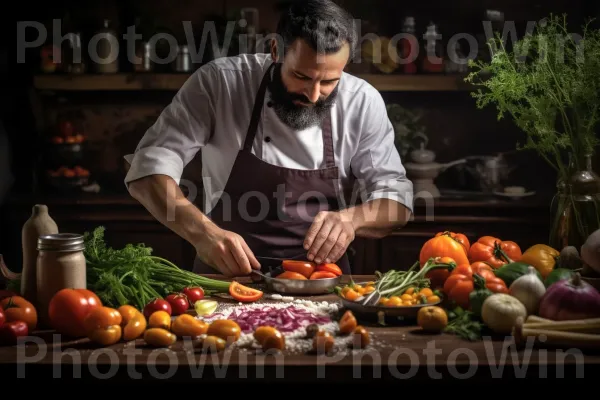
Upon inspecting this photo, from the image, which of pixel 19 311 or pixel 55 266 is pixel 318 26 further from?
pixel 19 311

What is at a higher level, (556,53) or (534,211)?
(556,53)

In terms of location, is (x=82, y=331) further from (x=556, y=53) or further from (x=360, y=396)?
(x=556, y=53)

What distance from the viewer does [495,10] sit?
4672 millimetres

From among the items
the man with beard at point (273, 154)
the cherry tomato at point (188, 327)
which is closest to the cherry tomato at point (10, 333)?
the cherry tomato at point (188, 327)

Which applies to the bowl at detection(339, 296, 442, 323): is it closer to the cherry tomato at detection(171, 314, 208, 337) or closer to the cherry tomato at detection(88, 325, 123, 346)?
the cherry tomato at detection(171, 314, 208, 337)

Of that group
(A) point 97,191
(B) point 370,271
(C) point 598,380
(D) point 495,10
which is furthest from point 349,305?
(D) point 495,10

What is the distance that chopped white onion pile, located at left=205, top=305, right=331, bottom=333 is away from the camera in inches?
79.1

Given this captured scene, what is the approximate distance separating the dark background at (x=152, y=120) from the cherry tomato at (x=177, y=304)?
A: 2.16 m

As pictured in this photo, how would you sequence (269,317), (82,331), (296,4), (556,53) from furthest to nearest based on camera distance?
(296,4) → (556,53) → (269,317) → (82,331)

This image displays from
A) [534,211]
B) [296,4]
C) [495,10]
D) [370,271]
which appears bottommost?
[370,271]

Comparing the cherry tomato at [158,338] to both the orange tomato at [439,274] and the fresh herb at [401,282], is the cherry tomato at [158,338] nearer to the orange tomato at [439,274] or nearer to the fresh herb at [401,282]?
the fresh herb at [401,282]

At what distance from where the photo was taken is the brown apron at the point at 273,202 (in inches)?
120

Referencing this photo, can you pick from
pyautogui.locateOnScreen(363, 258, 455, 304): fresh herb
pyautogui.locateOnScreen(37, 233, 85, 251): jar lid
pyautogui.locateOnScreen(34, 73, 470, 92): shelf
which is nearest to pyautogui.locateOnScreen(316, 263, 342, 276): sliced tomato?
pyautogui.locateOnScreen(363, 258, 455, 304): fresh herb

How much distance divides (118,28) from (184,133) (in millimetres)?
1942
